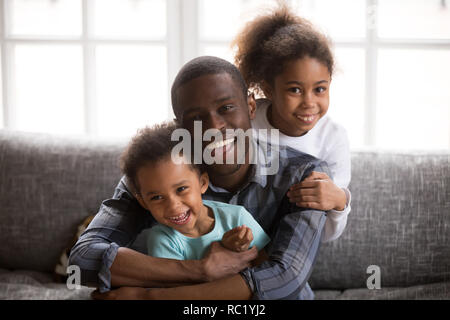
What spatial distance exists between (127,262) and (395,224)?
2.31 feet

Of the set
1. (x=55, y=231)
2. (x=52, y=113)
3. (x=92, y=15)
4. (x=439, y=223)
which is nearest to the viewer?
(x=439, y=223)

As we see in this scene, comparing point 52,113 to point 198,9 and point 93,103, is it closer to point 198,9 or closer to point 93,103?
point 93,103

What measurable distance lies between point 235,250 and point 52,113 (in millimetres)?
1119

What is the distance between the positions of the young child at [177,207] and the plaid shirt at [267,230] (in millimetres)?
34

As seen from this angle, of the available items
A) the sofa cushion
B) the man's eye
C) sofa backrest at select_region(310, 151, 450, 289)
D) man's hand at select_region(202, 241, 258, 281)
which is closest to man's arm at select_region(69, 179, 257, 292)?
man's hand at select_region(202, 241, 258, 281)

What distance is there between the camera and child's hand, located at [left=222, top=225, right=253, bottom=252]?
97cm

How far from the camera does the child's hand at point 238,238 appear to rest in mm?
967

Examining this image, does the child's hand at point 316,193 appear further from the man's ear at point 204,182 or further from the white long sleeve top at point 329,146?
the man's ear at point 204,182

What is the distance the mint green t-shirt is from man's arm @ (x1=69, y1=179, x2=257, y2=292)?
Answer: 0.05ft

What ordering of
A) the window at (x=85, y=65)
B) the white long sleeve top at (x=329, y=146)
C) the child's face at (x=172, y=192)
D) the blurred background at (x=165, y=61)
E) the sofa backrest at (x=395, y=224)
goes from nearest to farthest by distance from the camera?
the child's face at (x=172, y=192), the white long sleeve top at (x=329, y=146), the sofa backrest at (x=395, y=224), the blurred background at (x=165, y=61), the window at (x=85, y=65)

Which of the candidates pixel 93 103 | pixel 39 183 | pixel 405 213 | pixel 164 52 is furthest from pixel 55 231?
pixel 405 213

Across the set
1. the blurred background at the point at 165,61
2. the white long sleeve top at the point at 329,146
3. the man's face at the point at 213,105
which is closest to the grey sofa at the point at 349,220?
the blurred background at the point at 165,61

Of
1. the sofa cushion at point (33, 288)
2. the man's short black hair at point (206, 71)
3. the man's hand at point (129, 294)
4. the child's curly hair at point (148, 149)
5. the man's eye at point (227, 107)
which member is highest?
the man's short black hair at point (206, 71)
